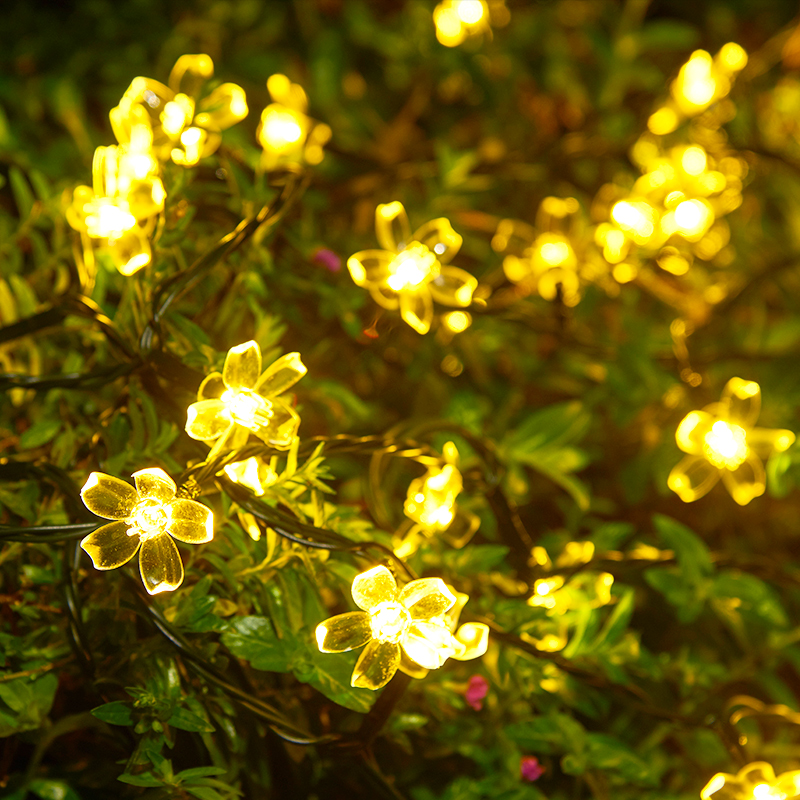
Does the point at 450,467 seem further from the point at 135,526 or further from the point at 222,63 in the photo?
the point at 222,63

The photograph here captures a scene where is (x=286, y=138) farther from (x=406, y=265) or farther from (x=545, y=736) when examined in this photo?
(x=545, y=736)

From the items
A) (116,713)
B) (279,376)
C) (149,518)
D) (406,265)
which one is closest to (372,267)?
(406,265)

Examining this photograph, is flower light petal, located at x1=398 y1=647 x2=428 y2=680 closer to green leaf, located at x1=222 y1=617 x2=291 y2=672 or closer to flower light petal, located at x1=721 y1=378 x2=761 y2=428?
green leaf, located at x1=222 y1=617 x2=291 y2=672

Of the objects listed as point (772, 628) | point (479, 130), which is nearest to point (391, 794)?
point (772, 628)

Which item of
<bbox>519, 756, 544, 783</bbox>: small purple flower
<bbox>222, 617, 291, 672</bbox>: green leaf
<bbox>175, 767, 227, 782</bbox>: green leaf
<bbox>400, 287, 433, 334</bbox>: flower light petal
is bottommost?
<bbox>519, 756, 544, 783</bbox>: small purple flower

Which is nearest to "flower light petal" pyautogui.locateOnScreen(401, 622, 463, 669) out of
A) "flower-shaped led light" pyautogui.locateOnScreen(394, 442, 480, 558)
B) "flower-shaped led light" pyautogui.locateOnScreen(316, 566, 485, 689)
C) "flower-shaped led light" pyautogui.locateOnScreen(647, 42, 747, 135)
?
"flower-shaped led light" pyautogui.locateOnScreen(316, 566, 485, 689)
